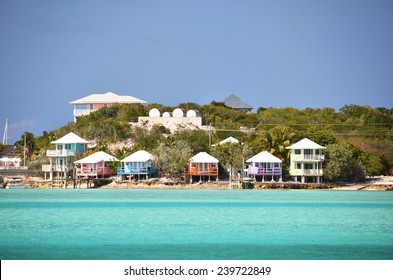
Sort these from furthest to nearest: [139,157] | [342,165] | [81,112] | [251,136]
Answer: [81,112], [251,136], [139,157], [342,165]

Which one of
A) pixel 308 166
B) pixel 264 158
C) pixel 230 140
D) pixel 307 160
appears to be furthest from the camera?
pixel 230 140

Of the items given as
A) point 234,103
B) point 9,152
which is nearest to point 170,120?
point 9,152

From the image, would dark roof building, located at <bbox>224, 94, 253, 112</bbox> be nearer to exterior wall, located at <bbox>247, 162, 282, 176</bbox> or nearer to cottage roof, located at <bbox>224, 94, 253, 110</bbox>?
cottage roof, located at <bbox>224, 94, 253, 110</bbox>

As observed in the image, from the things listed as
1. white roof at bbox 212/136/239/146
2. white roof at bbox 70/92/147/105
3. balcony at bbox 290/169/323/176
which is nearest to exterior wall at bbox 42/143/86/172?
white roof at bbox 212/136/239/146

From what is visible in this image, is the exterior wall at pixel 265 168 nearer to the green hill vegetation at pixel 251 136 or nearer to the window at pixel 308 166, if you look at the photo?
the green hill vegetation at pixel 251 136

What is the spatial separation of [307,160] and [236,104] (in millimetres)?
46461

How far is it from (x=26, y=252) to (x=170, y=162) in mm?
42521

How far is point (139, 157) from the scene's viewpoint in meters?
72.4

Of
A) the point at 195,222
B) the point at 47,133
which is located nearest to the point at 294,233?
the point at 195,222

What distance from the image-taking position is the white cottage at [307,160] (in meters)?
69.5

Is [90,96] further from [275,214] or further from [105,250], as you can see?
[105,250]

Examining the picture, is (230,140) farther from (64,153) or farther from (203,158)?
(64,153)

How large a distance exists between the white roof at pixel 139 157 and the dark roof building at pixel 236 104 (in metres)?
41.5

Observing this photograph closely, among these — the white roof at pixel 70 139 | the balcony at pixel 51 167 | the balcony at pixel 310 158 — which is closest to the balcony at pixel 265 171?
the balcony at pixel 310 158
